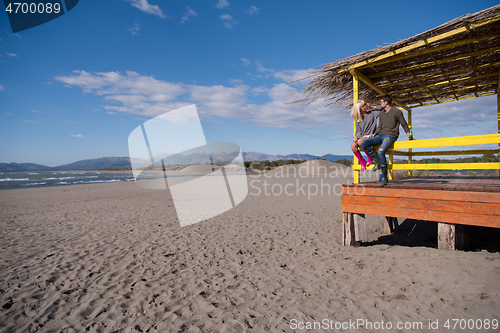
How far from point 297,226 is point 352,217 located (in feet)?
8.27

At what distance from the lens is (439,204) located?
3.51m

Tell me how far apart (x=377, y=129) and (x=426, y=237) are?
299cm

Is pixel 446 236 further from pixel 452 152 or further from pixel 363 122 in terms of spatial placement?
pixel 452 152

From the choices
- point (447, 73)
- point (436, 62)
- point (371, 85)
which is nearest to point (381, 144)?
point (371, 85)

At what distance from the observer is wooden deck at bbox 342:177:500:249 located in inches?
125

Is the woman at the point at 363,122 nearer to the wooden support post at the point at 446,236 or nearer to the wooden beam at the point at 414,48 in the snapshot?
the wooden beam at the point at 414,48

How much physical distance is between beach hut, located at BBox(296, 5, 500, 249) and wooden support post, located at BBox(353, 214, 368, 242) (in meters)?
0.02

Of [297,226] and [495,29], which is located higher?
[495,29]

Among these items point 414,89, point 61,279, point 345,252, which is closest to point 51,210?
point 61,279

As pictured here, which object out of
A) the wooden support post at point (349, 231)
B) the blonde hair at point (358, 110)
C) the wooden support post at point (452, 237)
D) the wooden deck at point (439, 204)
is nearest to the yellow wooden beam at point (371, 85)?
the blonde hair at point (358, 110)

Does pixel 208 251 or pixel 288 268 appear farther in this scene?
pixel 208 251

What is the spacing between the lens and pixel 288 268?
4.13m

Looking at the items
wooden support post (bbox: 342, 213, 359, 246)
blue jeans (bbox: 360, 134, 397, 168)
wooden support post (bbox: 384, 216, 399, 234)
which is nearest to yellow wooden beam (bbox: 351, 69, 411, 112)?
blue jeans (bbox: 360, 134, 397, 168)

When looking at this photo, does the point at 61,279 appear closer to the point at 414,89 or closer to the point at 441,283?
the point at 441,283
